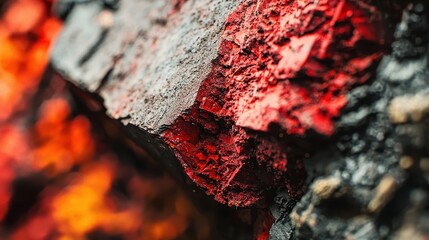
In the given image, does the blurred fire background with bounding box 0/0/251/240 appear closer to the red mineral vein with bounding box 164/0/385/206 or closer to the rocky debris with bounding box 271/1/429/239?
the red mineral vein with bounding box 164/0/385/206

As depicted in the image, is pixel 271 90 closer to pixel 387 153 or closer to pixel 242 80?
pixel 242 80

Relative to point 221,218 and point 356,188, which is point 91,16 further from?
point 356,188

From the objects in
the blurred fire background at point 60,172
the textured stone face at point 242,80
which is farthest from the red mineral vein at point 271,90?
the blurred fire background at point 60,172

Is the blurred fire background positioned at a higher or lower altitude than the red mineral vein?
lower

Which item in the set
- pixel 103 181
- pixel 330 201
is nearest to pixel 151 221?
pixel 103 181

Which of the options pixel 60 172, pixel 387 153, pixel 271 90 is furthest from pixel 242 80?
pixel 60 172

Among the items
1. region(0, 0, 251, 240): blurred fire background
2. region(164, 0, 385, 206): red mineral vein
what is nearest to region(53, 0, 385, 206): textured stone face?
region(164, 0, 385, 206): red mineral vein
